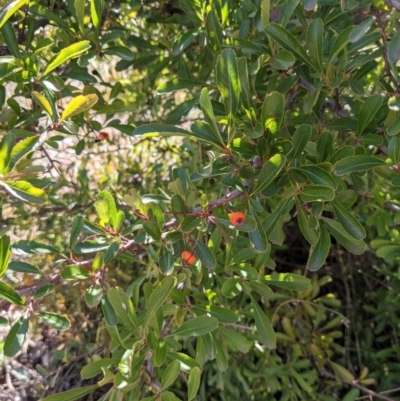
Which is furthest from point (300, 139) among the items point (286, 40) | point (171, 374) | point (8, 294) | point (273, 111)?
point (8, 294)

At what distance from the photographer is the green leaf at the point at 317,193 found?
1.93 ft

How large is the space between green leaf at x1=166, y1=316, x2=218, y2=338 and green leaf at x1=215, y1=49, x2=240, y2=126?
32cm

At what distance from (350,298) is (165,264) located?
1.24 m

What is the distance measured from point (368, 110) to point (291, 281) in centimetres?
36

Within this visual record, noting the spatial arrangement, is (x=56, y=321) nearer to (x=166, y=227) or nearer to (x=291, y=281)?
(x=166, y=227)

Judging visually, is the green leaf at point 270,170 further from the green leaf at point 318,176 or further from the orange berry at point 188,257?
the orange berry at point 188,257

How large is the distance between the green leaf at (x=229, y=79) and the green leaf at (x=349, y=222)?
22 centimetres

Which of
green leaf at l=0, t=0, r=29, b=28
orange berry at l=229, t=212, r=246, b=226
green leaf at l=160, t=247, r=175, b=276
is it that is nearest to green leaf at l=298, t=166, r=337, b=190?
orange berry at l=229, t=212, r=246, b=226

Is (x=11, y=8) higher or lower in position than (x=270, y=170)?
higher

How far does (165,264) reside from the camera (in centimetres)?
69

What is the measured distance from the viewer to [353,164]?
2.10 feet

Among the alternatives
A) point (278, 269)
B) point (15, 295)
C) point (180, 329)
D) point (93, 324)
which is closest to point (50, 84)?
point (15, 295)

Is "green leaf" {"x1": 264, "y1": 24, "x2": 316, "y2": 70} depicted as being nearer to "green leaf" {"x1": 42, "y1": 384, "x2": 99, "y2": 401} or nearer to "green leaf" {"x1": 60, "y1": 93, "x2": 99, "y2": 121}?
"green leaf" {"x1": 60, "y1": 93, "x2": 99, "y2": 121}

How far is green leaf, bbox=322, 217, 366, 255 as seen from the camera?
2.23 feet
